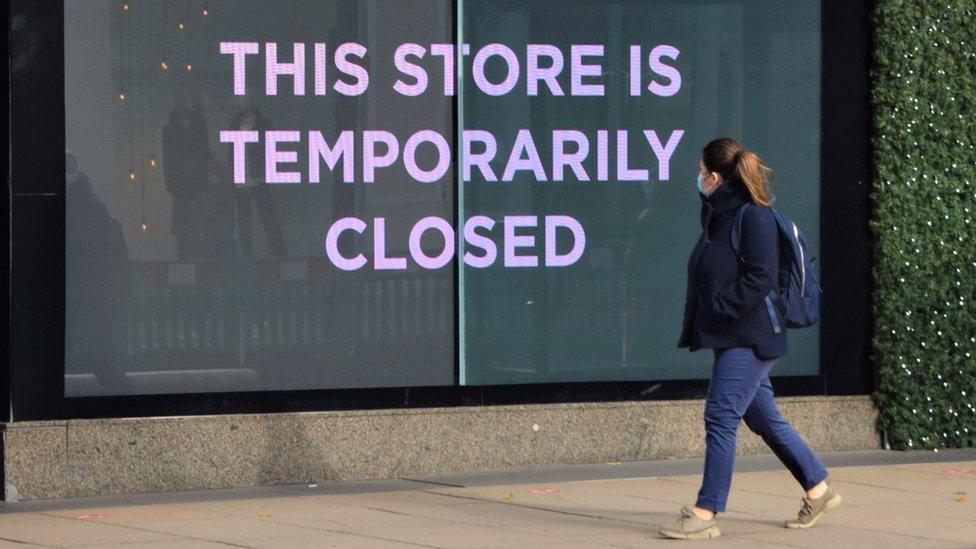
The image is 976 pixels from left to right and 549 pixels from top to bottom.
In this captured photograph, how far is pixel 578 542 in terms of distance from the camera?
25.4 ft

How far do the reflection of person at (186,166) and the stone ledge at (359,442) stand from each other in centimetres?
98

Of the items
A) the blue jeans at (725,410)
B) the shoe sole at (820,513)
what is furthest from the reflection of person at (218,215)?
the shoe sole at (820,513)

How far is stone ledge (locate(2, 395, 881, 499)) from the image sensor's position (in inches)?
362

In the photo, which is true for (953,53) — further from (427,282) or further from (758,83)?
(427,282)

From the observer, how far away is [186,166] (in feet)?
31.6

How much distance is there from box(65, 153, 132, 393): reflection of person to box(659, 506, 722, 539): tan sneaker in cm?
315

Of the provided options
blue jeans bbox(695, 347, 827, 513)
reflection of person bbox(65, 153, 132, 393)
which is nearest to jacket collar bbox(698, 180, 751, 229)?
blue jeans bbox(695, 347, 827, 513)

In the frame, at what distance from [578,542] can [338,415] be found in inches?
→ 93.0

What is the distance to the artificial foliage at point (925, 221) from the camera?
1076 cm

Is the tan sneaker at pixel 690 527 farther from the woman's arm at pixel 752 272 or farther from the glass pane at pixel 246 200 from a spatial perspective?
the glass pane at pixel 246 200

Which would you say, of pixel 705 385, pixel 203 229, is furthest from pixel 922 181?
pixel 203 229

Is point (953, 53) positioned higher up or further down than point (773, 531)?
higher up

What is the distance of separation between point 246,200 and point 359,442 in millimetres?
1421

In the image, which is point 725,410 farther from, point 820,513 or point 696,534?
point 820,513
